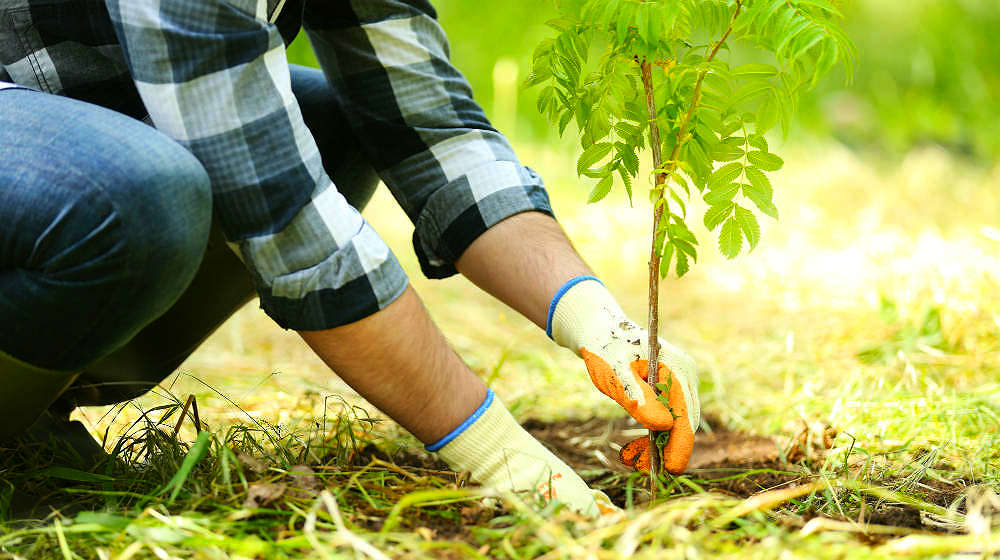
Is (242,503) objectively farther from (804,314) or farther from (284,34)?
(804,314)

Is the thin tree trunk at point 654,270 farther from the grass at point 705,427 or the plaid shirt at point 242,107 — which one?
the plaid shirt at point 242,107

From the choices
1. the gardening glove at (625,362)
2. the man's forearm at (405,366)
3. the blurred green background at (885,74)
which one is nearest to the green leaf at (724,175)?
the gardening glove at (625,362)

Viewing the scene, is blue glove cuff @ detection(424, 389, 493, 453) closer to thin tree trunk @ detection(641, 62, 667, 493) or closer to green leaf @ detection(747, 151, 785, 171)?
thin tree trunk @ detection(641, 62, 667, 493)

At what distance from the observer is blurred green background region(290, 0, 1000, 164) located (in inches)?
148

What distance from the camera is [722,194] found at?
3.22 feet

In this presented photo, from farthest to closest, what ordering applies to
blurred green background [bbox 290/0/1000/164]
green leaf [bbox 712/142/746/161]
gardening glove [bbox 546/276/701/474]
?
blurred green background [bbox 290/0/1000/164], gardening glove [bbox 546/276/701/474], green leaf [bbox 712/142/746/161]

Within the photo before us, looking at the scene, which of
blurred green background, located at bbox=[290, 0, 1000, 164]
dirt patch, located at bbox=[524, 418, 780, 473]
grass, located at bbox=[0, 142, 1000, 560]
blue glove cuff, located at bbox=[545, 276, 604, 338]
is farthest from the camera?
blurred green background, located at bbox=[290, 0, 1000, 164]

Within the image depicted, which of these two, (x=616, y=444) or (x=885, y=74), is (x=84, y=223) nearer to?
(x=616, y=444)

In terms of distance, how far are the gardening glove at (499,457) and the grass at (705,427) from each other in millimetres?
45

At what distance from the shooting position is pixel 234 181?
97 centimetres

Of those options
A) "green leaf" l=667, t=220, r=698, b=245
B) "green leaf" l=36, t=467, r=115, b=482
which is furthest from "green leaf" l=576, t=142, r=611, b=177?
"green leaf" l=36, t=467, r=115, b=482

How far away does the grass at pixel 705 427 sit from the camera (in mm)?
893

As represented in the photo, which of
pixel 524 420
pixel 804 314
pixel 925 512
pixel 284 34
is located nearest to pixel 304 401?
pixel 524 420

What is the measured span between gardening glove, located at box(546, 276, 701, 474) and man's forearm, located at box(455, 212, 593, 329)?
0.10ft
